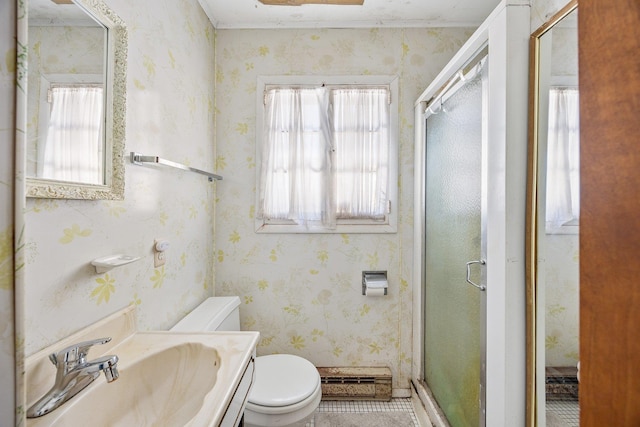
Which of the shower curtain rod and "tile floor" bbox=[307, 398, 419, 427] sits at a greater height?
the shower curtain rod

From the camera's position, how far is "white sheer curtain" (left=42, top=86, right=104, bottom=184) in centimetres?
72

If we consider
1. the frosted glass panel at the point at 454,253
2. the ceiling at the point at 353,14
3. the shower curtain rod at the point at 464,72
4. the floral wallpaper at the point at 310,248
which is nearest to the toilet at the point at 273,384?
the floral wallpaper at the point at 310,248

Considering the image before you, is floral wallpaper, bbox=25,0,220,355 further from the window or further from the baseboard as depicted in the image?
the baseboard

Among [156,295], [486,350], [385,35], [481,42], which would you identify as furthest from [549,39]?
[156,295]

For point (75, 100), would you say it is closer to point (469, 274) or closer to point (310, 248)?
point (310, 248)

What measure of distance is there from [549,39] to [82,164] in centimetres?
140

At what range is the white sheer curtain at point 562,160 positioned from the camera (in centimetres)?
76

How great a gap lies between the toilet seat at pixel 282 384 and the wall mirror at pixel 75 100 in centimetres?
96

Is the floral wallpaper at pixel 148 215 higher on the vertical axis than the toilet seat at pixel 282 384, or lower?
higher

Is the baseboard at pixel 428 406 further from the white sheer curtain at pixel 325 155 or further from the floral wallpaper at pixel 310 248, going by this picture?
the white sheer curtain at pixel 325 155

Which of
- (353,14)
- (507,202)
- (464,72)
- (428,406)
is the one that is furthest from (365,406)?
(353,14)

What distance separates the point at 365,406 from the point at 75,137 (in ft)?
6.38

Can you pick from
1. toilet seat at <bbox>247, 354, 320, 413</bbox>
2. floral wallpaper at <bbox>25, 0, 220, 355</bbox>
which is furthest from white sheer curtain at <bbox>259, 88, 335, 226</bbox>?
toilet seat at <bbox>247, 354, 320, 413</bbox>

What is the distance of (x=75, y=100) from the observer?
30.9 inches
